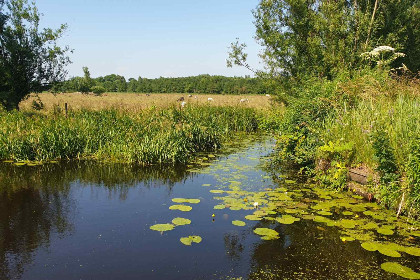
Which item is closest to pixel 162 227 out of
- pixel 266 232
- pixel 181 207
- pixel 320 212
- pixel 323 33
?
pixel 181 207

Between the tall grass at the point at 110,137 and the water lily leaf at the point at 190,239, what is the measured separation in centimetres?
555

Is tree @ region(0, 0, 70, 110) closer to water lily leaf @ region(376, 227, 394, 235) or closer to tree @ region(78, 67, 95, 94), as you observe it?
water lily leaf @ region(376, 227, 394, 235)

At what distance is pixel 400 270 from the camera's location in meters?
4.07

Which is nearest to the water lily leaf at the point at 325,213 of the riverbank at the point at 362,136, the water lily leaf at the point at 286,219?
the water lily leaf at the point at 286,219

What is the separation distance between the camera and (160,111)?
13.0 m

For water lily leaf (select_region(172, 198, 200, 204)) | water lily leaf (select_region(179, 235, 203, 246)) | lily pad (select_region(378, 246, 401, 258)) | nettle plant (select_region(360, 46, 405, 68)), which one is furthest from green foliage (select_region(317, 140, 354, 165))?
nettle plant (select_region(360, 46, 405, 68))

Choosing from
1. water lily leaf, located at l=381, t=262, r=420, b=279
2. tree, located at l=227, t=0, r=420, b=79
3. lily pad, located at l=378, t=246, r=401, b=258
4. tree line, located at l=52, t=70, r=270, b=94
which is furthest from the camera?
tree line, located at l=52, t=70, r=270, b=94

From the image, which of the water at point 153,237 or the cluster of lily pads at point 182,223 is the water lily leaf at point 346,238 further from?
the cluster of lily pads at point 182,223

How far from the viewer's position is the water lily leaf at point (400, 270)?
3.96m

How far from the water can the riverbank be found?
781 mm

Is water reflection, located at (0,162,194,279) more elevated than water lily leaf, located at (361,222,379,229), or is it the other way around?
water lily leaf, located at (361,222,379,229)

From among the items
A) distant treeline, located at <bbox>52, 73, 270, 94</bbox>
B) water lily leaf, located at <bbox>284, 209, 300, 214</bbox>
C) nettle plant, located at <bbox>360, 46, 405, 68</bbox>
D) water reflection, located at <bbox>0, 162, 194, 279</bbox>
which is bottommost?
water reflection, located at <bbox>0, 162, 194, 279</bbox>

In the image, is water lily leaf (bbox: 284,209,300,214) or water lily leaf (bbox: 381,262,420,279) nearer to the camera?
water lily leaf (bbox: 381,262,420,279)

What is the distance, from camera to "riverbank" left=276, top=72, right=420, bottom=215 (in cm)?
591
